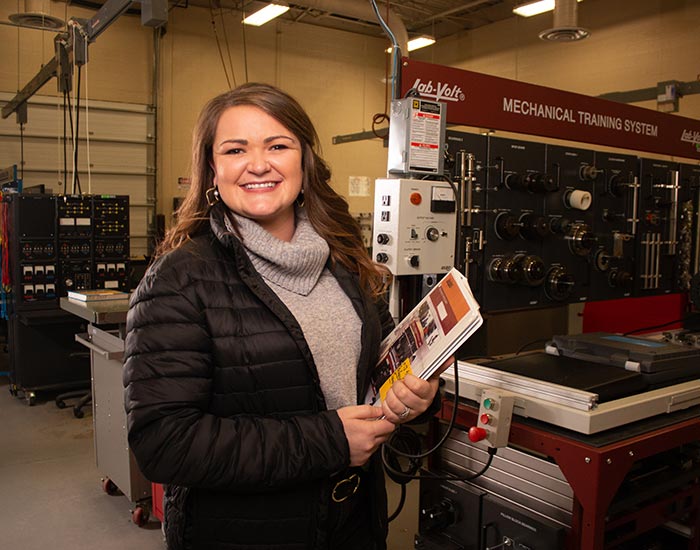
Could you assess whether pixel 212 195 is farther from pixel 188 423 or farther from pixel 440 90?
pixel 440 90

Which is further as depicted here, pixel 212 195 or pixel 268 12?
pixel 268 12

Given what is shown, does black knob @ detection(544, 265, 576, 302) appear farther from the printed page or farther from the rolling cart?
the printed page

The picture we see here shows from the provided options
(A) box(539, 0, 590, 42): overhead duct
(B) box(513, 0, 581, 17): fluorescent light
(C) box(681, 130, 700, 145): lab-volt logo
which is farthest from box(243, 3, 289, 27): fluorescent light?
(C) box(681, 130, 700, 145): lab-volt logo

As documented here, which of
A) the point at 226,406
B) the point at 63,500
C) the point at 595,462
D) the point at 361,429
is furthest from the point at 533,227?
the point at 63,500

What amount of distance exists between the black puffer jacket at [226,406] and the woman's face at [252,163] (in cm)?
6

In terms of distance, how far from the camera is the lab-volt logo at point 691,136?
4.21 meters

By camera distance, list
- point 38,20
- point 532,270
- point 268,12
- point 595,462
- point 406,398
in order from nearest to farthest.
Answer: point 406,398
point 595,462
point 532,270
point 38,20
point 268,12

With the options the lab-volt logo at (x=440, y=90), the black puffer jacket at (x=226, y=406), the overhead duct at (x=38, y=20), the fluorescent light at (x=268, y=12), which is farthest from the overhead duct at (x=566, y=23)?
the black puffer jacket at (x=226, y=406)

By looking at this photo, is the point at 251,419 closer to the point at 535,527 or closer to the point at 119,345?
the point at 535,527

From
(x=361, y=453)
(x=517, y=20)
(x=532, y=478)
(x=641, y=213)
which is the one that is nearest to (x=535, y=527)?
(x=532, y=478)

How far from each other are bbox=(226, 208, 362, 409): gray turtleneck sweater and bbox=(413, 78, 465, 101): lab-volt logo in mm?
1663

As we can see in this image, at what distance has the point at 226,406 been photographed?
113 cm

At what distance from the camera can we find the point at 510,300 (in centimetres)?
348

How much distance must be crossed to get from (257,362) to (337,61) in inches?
375
